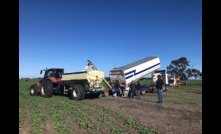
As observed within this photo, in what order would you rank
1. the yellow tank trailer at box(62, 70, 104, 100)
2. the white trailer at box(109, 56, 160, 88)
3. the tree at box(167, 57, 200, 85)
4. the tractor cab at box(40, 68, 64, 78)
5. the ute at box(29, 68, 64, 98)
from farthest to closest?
the tree at box(167, 57, 200, 85) < the white trailer at box(109, 56, 160, 88) < the tractor cab at box(40, 68, 64, 78) < the ute at box(29, 68, 64, 98) < the yellow tank trailer at box(62, 70, 104, 100)

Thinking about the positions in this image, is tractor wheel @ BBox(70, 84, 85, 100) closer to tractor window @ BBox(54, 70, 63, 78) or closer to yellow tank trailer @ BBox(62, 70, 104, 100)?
yellow tank trailer @ BBox(62, 70, 104, 100)

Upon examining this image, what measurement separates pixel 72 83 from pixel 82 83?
3.13 feet

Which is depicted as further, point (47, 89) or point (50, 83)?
point (50, 83)

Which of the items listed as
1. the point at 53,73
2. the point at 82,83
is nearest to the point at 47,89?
the point at 53,73

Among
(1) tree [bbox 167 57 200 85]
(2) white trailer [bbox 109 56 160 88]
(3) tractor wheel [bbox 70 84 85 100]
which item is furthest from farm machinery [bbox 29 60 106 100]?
(1) tree [bbox 167 57 200 85]

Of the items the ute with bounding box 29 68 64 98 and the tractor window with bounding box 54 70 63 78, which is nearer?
the ute with bounding box 29 68 64 98

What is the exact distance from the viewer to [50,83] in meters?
18.3

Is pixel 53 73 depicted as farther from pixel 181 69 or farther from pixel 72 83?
pixel 181 69

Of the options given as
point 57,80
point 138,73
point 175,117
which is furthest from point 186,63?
point 175,117

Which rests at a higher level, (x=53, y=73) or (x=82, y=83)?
(x=53, y=73)

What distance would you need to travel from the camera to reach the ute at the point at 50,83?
1803 cm

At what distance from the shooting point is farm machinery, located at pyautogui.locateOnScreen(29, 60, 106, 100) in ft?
55.7

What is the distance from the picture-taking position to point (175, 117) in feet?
33.7
